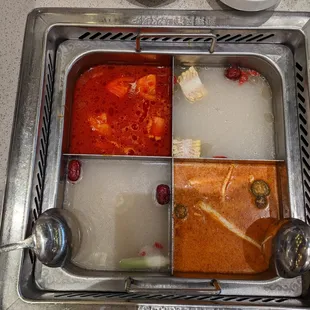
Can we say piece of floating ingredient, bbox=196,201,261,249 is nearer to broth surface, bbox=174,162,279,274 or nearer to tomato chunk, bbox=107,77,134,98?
broth surface, bbox=174,162,279,274

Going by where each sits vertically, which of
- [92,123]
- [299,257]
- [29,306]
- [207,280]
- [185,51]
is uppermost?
[185,51]

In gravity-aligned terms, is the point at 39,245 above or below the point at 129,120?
below

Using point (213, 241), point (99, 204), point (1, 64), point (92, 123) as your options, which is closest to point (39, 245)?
point (99, 204)

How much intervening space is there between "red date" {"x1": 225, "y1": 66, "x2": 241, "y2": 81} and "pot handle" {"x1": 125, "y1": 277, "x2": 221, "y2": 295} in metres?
1.01

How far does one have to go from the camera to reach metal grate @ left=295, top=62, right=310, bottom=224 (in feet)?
5.40

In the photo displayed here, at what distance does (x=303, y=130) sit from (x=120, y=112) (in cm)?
90

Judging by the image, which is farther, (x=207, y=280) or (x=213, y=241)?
(x=213, y=241)

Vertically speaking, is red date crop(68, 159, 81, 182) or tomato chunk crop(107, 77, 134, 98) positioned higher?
tomato chunk crop(107, 77, 134, 98)

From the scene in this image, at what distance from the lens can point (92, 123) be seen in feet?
5.99

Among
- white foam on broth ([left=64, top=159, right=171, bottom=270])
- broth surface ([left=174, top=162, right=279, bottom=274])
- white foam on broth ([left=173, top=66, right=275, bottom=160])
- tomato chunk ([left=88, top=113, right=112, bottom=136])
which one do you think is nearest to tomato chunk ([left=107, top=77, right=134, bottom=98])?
tomato chunk ([left=88, top=113, right=112, bottom=136])

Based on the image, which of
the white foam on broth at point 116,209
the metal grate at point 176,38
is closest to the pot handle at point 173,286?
the white foam on broth at point 116,209

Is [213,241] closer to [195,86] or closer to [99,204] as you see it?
[99,204]

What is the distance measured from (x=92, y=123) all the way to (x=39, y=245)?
67 centimetres

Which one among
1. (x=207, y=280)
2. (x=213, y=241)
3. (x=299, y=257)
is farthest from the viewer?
(x=213, y=241)
